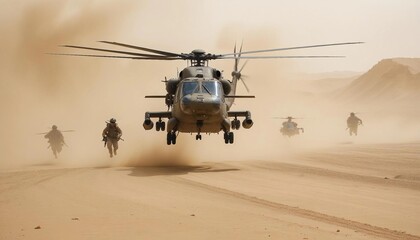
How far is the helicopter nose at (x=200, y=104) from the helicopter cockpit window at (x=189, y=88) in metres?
0.31

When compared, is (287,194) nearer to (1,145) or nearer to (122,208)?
(122,208)

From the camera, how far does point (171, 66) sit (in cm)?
4078

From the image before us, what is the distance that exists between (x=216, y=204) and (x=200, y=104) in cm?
592

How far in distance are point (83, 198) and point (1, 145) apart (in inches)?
854

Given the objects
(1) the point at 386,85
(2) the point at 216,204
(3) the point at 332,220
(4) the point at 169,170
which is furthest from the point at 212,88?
(1) the point at 386,85

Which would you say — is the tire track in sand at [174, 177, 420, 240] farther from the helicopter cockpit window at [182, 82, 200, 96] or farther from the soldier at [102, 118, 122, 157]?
the soldier at [102, 118, 122, 157]

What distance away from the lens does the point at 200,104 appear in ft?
46.9

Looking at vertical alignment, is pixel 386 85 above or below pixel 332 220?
above

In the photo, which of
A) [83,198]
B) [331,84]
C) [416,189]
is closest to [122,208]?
[83,198]

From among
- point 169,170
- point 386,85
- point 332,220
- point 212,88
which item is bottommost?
point 332,220

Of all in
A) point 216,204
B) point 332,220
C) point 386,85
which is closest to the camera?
point 332,220

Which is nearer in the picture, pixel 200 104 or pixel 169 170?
pixel 200 104

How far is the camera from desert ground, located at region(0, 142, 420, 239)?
253 inches

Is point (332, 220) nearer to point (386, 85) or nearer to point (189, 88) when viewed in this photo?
point (189, 88)
